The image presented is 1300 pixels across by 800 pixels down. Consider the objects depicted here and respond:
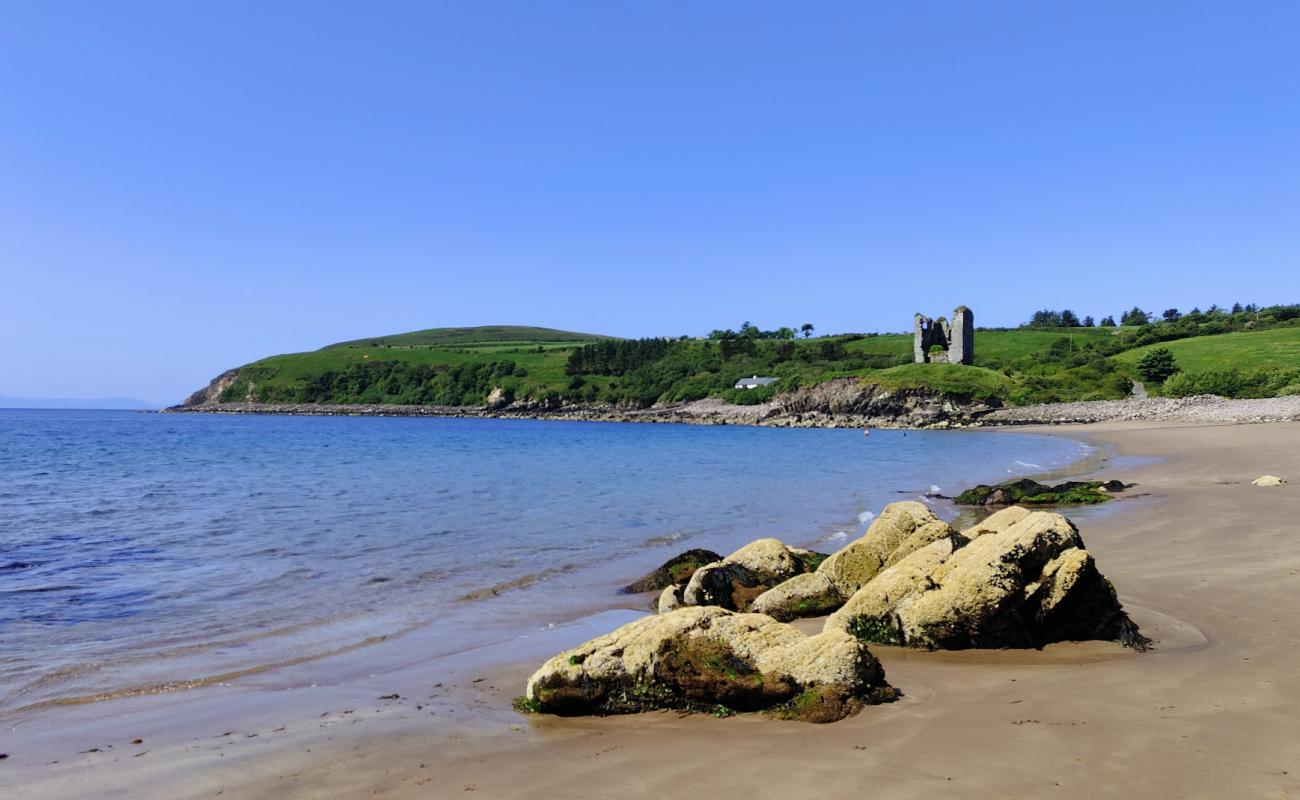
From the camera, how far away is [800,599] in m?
11.8

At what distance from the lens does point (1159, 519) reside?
1862 cm

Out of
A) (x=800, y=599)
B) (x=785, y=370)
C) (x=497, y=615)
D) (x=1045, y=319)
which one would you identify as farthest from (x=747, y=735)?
(x=1045, y=319)

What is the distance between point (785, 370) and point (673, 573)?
123310 millimetres

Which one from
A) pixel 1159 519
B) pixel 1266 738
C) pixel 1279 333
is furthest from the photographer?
pixel 1279 333

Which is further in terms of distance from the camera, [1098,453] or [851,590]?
[1098,453]

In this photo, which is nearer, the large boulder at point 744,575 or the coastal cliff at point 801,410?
the large boulder at point 744,575

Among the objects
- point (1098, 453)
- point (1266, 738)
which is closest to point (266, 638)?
point (1266, 738)

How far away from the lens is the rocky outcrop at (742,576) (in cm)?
1221

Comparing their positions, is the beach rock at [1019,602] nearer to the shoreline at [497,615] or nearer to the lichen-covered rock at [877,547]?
the lichen-covered rock at [877,547]

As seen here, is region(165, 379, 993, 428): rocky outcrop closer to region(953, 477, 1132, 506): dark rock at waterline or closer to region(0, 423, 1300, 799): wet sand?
region(953, 477, 1132, 506): dark rock at waterline

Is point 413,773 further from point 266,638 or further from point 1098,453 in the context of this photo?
point 1098,453

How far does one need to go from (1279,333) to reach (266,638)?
401ft

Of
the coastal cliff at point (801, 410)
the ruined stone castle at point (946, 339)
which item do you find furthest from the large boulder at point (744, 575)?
the ruined stone castle at point (946, 339)

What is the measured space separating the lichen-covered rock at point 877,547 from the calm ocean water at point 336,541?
13.0 ft
